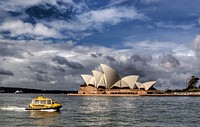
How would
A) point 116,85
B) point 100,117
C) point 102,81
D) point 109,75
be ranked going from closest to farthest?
point 100,117, point 109,75, point 102,81, point 116,85

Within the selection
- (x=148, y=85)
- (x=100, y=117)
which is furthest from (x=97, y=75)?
(x=100, y=117)

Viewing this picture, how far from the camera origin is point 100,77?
490 ft

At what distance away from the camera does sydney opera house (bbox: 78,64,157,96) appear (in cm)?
15188

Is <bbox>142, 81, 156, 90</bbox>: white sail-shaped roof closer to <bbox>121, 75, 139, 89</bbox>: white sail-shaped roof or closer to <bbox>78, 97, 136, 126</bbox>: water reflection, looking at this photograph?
<bbox>121, 75, 139, 89</bbox>: white sail-shaped roof

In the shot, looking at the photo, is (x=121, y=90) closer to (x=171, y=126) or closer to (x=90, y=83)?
(x=90, y=83)

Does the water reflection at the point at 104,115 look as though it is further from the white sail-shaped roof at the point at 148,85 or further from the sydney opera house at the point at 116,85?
the white sail-shaped roof at the point at 148,85

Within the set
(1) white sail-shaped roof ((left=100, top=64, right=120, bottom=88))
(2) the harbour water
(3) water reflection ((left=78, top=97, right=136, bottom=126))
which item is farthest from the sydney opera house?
(2) the harbour water

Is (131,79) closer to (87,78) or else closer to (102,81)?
(102,81)

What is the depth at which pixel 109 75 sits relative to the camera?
146 m

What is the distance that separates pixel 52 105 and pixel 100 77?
107399 millimetres

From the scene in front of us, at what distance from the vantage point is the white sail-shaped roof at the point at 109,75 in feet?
453

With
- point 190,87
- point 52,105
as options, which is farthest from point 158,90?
point 52,105

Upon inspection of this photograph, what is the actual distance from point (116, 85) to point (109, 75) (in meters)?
14.0

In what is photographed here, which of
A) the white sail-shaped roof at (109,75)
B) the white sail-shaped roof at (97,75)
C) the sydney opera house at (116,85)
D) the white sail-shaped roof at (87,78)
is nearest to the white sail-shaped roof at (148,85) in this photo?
the sydney opera house at (116,85)
